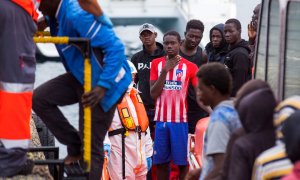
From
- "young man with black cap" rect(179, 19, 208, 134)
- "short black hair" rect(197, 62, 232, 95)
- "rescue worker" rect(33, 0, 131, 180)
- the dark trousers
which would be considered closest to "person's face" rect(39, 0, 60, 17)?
"rescue worker" rect(33, 0, 131, 180)

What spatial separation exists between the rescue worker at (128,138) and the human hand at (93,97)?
3.61 m

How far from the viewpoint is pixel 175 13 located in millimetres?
51719

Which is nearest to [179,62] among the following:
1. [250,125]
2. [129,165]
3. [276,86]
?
[129,165]

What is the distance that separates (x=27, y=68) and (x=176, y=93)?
475 cm

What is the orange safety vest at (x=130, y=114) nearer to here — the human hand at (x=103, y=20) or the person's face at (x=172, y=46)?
the person's face at (x=172, y=46)

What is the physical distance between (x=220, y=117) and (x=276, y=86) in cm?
121

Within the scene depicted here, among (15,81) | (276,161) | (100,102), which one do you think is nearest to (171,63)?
(100,102)

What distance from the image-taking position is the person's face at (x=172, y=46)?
35.4 ft

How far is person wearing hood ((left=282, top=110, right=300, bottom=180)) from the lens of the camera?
497 centimetres

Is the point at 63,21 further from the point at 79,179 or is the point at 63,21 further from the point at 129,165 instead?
the point at 129,165

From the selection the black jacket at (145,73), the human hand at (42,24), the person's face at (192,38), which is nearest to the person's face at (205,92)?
the human hand at (42,24)

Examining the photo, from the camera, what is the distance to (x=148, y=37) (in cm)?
1170

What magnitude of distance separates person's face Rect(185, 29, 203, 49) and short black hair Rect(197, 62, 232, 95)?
508cm

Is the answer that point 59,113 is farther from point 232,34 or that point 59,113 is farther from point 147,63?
point 147,63
